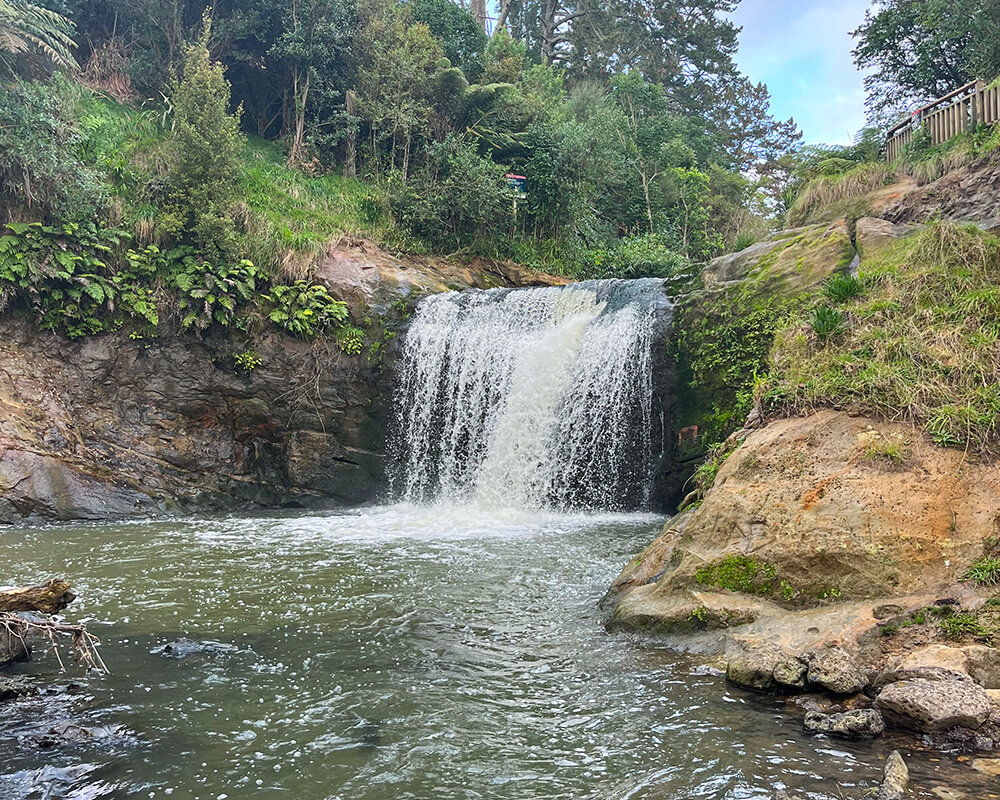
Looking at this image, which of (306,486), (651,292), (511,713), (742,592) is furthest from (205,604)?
(651,292)

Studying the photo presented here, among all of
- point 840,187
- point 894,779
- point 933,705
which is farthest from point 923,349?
point 840,187

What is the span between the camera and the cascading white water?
11.3 metres

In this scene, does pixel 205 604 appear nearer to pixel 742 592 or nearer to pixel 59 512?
pixel 742 592

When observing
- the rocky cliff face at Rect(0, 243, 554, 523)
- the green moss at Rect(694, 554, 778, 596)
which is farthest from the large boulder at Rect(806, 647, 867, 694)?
the rocky cliff face at Rect(0, 243, 554, 523)

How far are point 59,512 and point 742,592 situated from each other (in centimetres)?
1004

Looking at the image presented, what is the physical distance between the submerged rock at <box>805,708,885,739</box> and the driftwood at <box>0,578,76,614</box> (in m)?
4.32

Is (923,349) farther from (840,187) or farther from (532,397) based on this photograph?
(840,187)

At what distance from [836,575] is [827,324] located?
287cm

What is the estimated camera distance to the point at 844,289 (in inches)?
291

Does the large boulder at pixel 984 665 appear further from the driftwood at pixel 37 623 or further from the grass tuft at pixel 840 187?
the grass tuft at pixel 840 187

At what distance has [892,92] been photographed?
16766mm

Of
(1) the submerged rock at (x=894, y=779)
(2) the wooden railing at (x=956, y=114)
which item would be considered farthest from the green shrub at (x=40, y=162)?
(2) the wooden railing at (x=956, y=114)

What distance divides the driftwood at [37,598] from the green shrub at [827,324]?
6.47 metres

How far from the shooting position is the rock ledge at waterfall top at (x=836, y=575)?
3842 mm
